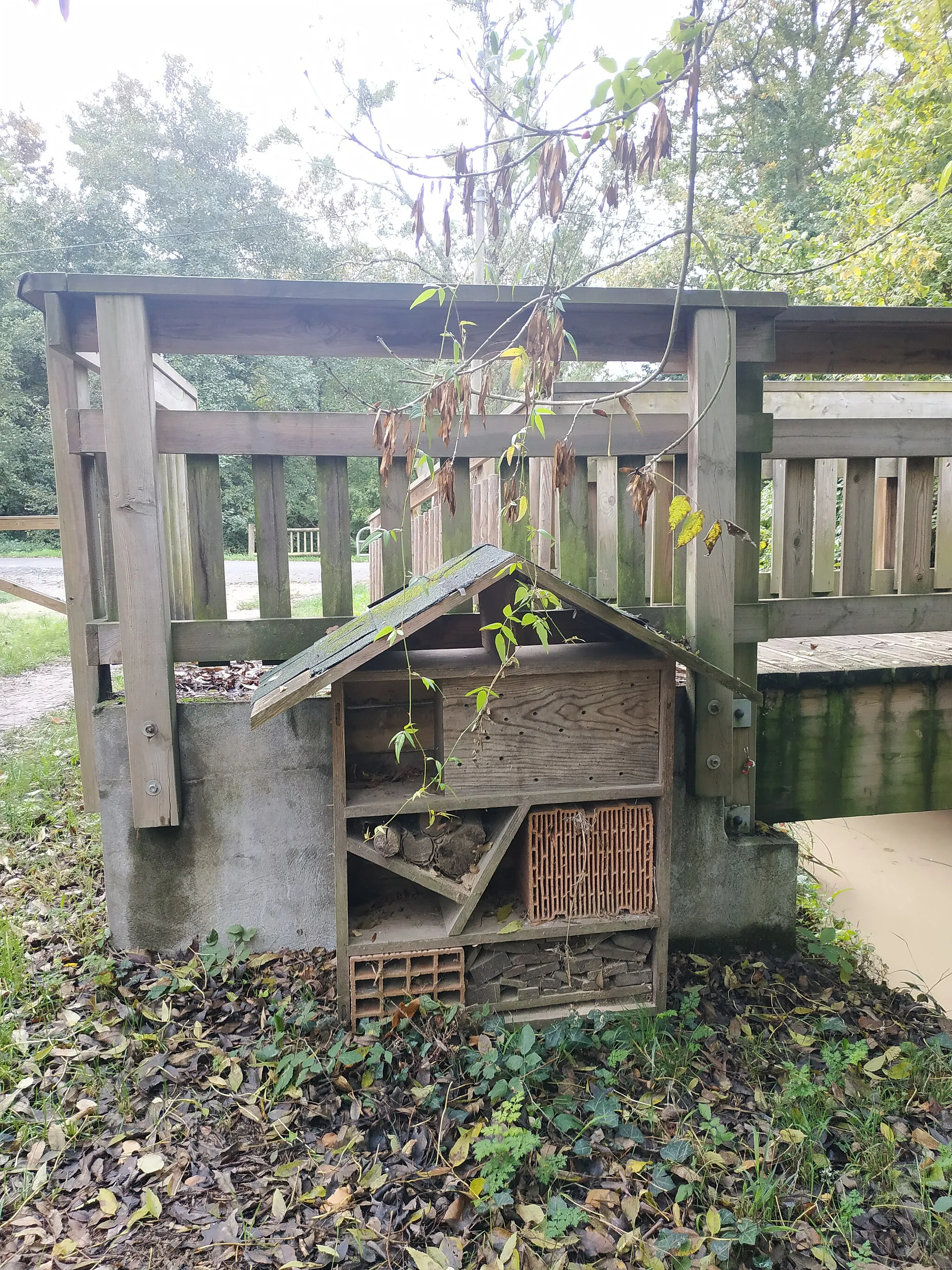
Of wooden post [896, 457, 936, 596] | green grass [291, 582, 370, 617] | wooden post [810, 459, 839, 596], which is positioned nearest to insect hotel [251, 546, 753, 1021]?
wooden post [810, 459, 839, 596]

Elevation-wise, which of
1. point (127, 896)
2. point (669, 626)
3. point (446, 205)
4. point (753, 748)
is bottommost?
point (127, 896)

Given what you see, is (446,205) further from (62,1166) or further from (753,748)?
(62,1166)

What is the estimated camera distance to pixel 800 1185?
212cm

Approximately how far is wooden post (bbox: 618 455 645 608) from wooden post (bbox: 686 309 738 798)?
0.21 meters

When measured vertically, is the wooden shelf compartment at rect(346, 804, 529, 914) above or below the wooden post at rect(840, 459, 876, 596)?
below

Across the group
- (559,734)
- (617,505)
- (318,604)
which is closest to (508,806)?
(559,734)

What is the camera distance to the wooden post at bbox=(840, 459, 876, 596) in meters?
3.11

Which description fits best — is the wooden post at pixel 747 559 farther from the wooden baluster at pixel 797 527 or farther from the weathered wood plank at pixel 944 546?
the weathered wood plank at pixel 944 546

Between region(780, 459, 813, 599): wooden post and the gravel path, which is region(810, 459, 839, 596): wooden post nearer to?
region(780, 459, 813, 599): wooden post

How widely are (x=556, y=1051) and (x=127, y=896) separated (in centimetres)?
173

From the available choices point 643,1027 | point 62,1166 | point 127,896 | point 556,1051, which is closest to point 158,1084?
point 62,1166

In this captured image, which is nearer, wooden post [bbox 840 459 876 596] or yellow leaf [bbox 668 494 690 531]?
yellow leaf [bbox 668 494 690 531]

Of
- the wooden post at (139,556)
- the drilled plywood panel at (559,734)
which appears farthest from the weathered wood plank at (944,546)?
the wooden post at (139,556)

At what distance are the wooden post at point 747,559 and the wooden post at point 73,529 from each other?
2.48 m
